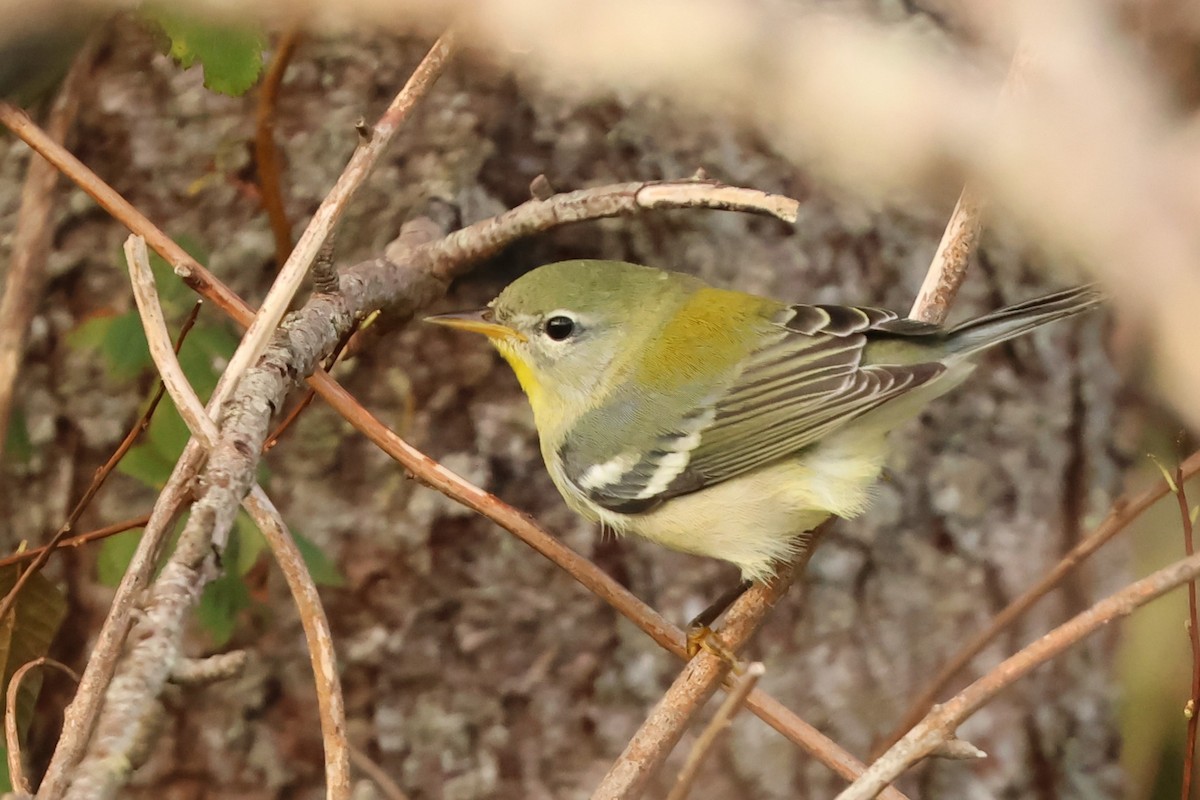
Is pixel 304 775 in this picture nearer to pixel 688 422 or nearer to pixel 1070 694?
pixel 688 422

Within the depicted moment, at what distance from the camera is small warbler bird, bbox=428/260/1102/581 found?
1473mm

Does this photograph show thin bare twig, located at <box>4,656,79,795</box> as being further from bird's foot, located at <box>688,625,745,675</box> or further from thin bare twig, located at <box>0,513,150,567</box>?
bird's foot, located at <box>688,625,745,675</box>

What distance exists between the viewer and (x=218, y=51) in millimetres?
1282

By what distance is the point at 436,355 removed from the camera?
178cm

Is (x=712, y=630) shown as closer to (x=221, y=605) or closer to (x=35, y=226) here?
(x=221, y=605)

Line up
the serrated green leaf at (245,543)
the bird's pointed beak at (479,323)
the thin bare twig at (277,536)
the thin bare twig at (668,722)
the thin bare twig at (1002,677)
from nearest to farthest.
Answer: the thin bare twig at (1002,677)
the thin bare twig at (277,536)
the thin bare twig at (668,722)
the serrated green leaf at (245,543)
the bird's pointed beak at (479,323)

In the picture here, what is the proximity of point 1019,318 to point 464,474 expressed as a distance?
90 centimetres

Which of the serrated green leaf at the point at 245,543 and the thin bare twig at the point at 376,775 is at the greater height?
the serrated green leaf at the point at 245,543

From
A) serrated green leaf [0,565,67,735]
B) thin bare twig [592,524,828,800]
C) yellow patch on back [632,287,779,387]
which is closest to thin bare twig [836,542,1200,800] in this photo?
thin bare twig [592,524,828,800]

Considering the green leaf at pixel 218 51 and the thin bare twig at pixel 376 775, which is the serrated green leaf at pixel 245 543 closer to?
the thin bare twig at pixel 376 775

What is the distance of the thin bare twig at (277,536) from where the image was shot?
1.08 m

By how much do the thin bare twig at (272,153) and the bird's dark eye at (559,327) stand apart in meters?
0.43

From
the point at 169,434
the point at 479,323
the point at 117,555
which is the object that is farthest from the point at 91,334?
the point at 479,323

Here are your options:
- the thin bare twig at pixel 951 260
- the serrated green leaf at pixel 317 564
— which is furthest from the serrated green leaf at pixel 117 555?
the thin bare twig at pixel 951 260
